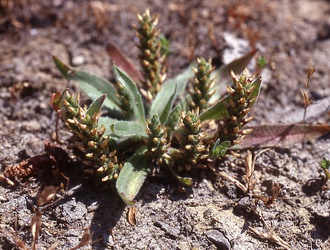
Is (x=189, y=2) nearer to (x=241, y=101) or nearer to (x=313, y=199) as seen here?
(x=241, y=101)

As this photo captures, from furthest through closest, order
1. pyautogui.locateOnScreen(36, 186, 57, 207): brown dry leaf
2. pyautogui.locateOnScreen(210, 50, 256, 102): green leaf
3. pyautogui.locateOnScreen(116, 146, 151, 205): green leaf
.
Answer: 1. pyautogui.locateOnScreen(210, 50, 256, 102): green leaf
2. pyautogui.locateOnScreen(116, 146, 151, 205): green leaf
3. pyautogui.locateOnScreen(36, 186, 57, 207): brown dry leaf

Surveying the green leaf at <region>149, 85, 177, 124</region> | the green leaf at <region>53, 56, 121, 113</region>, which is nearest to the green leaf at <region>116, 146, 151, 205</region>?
the green leaf at <region>149, 85, 177, 124</region>

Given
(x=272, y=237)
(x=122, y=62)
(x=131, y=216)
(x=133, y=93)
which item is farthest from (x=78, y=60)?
(x=272, y=237)

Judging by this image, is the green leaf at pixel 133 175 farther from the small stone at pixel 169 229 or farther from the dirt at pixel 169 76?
the small stone at pixel 169 229

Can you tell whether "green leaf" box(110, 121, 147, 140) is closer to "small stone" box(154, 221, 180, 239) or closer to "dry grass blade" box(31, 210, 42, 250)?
"small stone" box(154, 221, 180, 239)

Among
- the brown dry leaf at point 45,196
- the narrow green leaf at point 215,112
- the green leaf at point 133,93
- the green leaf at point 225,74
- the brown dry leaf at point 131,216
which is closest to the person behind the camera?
the brown dry leaf at point 45,196

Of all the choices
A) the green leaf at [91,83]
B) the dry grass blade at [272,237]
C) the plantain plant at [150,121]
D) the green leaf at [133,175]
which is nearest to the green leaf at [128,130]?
the plantain plant at [150,121]

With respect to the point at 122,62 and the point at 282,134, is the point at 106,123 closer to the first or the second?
the point at 122,62
